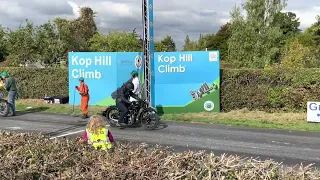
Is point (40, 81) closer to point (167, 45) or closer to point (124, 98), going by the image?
point (124, 98)

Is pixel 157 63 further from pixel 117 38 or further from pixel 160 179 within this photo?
pixel 117 38

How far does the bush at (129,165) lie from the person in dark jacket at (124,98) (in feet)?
25.4

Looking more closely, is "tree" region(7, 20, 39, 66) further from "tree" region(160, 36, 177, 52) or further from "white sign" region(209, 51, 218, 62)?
"tree" region(160, 36, 177, 52)

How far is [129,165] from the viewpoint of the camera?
356 cm

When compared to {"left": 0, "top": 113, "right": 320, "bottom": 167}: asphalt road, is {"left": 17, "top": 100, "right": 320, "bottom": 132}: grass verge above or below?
above

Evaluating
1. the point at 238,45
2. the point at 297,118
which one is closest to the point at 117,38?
the point at 238,45

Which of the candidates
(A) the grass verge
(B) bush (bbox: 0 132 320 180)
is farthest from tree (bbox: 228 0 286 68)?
(B) bush (bbox: 0 132 320 180)

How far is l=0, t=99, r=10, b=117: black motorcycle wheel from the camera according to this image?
14.7 meters

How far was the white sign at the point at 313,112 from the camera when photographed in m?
13.9

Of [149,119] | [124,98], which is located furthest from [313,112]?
[124,98]

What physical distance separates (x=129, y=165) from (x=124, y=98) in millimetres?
8487

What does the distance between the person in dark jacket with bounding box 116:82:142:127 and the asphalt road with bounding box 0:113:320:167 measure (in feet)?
1.29

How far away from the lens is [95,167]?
12.0 ft

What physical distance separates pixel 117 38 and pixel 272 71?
23.7 m
